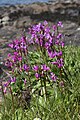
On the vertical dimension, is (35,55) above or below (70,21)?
above

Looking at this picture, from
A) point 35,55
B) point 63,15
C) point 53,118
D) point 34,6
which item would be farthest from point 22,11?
point 53,118

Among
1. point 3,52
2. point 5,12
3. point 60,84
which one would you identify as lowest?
point 5,12

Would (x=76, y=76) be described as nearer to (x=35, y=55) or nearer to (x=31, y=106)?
(x=31, y=106)

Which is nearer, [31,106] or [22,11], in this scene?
[31,106]

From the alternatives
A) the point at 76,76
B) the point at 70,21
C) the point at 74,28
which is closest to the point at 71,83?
the point at 76,76

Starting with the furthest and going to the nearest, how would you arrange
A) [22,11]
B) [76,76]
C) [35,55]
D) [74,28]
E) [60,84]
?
1. [22,11]
2. [74,28]
3. [35,55]
4. [76,76]
5. [60,84]

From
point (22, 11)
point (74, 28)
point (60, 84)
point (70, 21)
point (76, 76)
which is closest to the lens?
point (60, 84)

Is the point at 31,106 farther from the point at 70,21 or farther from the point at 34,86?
the point at 70,21
